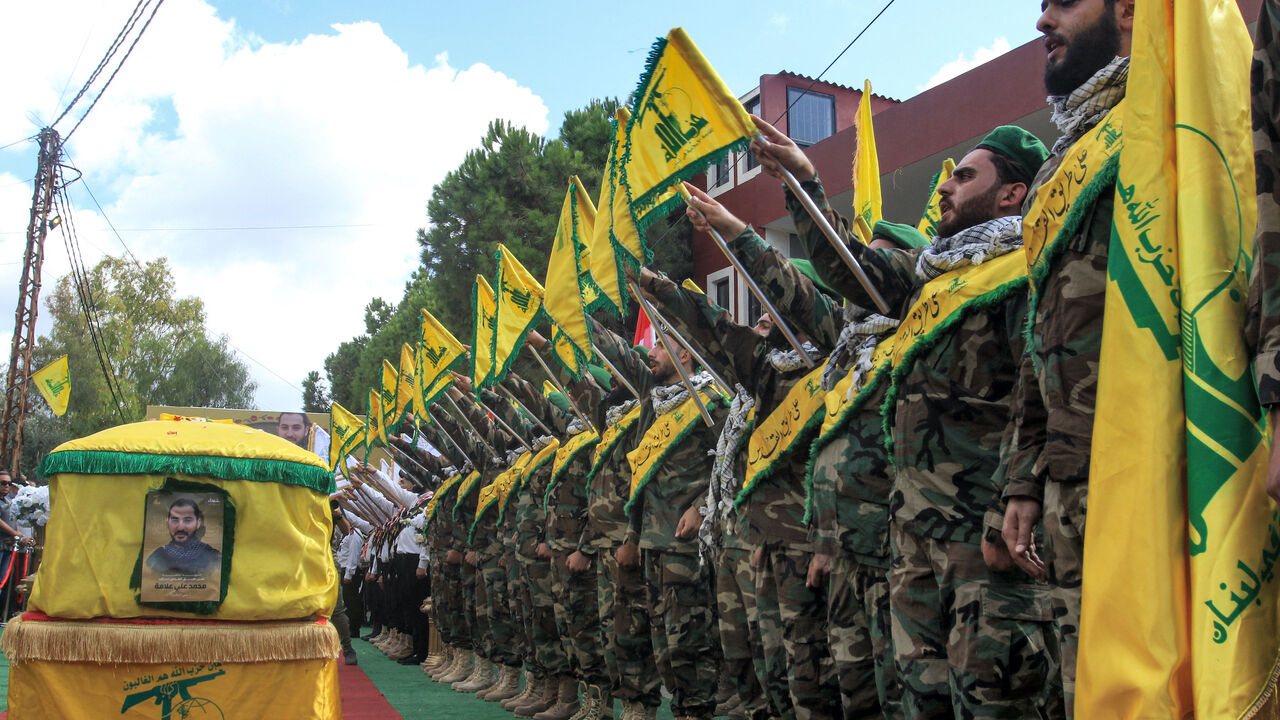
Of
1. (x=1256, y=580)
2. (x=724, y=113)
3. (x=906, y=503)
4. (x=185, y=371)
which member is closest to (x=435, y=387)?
(x=724, y=113)

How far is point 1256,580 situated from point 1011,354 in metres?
1.42

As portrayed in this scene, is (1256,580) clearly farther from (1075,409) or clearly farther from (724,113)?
(724,113)

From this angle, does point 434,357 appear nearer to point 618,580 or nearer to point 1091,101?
point 618,580

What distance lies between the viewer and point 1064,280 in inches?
86.4

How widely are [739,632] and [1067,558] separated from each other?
2.52 meters

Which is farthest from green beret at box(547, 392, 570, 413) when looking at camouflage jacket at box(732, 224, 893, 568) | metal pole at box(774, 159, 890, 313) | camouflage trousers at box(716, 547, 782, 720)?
metal pole at box(774, 159, 890, 313)

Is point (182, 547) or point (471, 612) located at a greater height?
point (182, 547)

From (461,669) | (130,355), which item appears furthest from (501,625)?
(130,355)

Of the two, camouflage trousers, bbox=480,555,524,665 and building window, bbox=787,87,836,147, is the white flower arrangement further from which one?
building window, bbox=787,87,836,147

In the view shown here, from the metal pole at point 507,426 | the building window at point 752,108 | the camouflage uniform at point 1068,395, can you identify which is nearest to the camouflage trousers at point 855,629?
the camouflage uniform at point 1068,395

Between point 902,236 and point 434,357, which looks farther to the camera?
point 434,357

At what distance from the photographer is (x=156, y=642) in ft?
13.3

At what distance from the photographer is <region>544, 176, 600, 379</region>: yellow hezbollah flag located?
564 centimetres

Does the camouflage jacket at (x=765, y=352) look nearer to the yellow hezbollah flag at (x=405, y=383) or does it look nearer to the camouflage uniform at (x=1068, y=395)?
the camouflage uniform at (x=1068, y=395)
